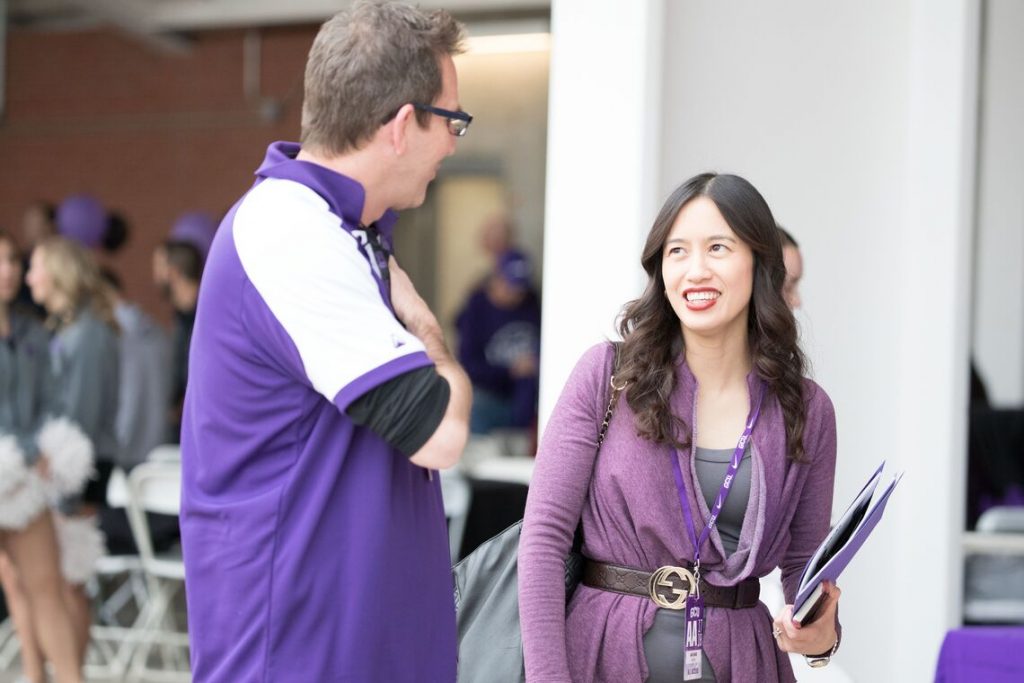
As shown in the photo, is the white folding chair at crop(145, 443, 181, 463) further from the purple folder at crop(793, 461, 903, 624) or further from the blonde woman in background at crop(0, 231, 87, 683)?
the purple folder at crop(793, 461, 903, 624)

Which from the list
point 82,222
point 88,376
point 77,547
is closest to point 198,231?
point 82,222

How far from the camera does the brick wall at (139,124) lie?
10.3 m

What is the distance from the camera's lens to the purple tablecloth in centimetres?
230

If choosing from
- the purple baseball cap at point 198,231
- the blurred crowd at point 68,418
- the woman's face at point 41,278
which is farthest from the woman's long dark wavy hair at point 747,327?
the purple baseball cap at point 198,231

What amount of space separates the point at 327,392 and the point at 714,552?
71 centimetres

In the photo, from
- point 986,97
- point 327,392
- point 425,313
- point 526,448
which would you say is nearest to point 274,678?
point 327,392

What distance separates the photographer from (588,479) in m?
1.92

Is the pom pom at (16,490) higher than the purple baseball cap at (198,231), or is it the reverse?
the purple baseball cap at (198,231)

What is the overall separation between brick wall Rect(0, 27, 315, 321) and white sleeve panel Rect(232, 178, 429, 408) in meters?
8.78

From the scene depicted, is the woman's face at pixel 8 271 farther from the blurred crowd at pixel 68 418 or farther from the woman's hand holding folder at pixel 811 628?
the woman's hand holding folder at pixel 811 628

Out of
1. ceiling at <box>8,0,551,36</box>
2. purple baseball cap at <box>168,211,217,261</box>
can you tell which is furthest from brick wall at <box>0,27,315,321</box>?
purple baseball cap at <box>168,211,217,261</box>

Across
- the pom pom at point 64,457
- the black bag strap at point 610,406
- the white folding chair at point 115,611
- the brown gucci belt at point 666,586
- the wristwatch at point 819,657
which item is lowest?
the white folding chair at point 115,611

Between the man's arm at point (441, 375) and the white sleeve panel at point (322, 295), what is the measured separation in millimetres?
71

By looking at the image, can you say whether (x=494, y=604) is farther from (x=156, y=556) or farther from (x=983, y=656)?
(x=156, y=556)
